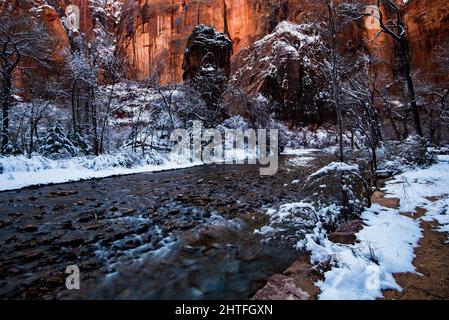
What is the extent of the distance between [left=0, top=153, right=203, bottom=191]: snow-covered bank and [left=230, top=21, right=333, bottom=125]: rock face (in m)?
51.2

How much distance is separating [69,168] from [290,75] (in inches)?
2567

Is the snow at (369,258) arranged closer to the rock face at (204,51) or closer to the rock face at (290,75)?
the rock face at (204,51)

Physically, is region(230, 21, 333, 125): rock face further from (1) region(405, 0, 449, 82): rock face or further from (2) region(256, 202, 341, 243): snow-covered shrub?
(2) region(256, 202, 341, 243): snow-covered shrub

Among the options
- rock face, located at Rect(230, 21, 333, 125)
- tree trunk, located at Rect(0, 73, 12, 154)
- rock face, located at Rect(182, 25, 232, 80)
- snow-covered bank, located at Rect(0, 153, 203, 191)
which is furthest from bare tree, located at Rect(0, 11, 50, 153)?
rock face, located at Rect(230, 21, 333, 125)

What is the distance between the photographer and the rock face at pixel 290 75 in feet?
222

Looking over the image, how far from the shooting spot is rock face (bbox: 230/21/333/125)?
6781cm

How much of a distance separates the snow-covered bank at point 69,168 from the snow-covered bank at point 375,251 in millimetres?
12205

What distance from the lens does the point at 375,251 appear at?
3.91 metres

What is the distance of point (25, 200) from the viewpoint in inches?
345

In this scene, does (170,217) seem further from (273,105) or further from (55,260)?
(273,105)

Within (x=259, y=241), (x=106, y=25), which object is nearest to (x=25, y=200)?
(x=259, y=241)

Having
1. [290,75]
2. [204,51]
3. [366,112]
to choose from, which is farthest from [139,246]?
[290,75]

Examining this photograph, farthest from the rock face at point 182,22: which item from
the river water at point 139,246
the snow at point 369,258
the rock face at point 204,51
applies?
the snow at point 369,258
